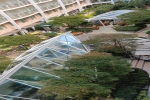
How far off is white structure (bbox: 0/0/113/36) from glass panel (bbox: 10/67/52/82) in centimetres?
2637

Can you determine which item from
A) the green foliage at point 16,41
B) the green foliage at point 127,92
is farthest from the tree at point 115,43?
the green foliage at point 16,41

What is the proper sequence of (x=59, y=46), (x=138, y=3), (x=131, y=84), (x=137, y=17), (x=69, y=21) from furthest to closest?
(x=138, y=3) < (x=69, y=21) < (x=137, y=17) < (x=59, y=46) < (x=131, y=84)

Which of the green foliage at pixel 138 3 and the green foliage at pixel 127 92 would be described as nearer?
the green foliage at pixel 127 92

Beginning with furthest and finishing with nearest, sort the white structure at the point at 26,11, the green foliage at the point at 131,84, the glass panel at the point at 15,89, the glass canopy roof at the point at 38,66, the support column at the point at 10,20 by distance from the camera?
the white structure at the point at 26,11
the support column at the point at 10,20
the green foliage at the point at 131,84
the glass canopy roof at the point at 38,66
the glass panel at the point at 15,89

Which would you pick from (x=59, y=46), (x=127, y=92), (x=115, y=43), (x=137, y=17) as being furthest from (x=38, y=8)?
(x=127, y=92)

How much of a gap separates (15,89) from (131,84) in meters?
7.32

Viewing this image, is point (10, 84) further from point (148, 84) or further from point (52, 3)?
point (52, 3)

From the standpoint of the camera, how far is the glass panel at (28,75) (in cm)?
1214

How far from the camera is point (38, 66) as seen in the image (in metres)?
13.5

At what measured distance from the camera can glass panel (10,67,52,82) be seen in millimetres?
12141

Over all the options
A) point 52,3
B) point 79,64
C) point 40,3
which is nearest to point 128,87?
point 79,64

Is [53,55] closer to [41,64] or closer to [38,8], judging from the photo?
[41,64]

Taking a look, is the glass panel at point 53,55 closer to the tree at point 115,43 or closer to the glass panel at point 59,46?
the glass panel at point 59,46

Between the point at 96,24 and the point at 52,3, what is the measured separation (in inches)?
603
